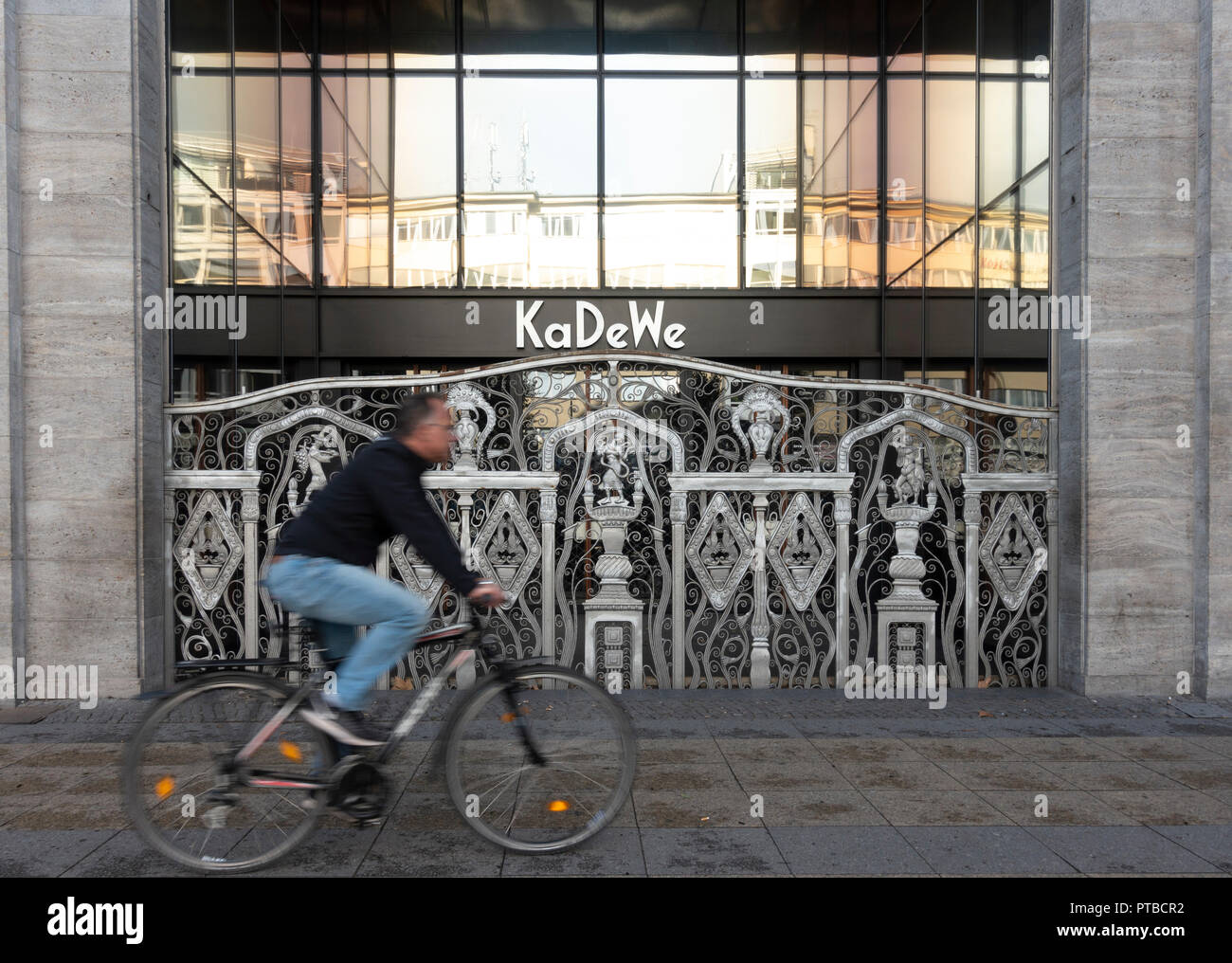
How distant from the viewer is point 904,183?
14062mm

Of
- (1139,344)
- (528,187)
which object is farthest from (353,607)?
(528,187)

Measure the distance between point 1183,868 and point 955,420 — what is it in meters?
4.02

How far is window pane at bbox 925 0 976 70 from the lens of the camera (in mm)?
11227

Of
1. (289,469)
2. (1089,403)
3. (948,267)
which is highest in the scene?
(948,267)

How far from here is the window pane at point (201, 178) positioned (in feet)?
31.8

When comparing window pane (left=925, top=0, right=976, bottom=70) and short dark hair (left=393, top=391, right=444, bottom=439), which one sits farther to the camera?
window pane (left=925, top=0, right=976, bottom=70)

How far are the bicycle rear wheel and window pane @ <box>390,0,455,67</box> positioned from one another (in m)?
14.3

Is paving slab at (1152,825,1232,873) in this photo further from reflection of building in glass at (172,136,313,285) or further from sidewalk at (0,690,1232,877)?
reflection of building in glass at (172,136,313,285)

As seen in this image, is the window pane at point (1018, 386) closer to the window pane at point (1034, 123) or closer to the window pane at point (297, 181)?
the window pane at point (1034, 123)

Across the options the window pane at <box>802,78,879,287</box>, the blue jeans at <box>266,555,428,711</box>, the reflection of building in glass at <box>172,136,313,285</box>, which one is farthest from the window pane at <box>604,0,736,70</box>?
the blue jeans at <box>266,555,428,711</box>

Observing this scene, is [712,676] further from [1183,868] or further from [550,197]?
[550,197]

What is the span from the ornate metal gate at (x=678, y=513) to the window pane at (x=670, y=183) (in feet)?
29.6

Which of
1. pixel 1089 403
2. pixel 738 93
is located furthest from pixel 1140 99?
pixel 738 93

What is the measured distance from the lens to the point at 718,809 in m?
4.64
